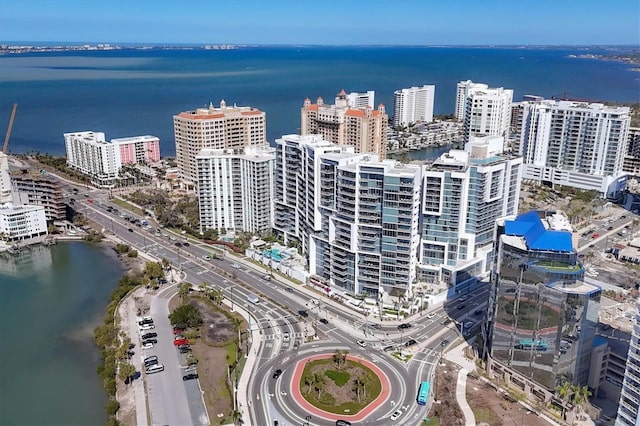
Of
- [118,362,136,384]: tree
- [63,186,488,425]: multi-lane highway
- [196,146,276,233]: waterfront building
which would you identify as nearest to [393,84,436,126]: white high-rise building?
[196,146,276,233]: waterfront building

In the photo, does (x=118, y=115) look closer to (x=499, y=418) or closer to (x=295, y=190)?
(x=295, y=190)

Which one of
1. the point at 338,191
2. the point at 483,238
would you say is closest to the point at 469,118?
the point at 483,238

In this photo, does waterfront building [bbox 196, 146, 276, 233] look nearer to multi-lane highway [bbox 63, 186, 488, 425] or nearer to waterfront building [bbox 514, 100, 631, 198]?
multi-lane highway [bbox 63, 186, 488, 425]

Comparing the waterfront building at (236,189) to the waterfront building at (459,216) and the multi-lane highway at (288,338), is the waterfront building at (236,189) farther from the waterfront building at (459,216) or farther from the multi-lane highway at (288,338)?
the waterfront building at (459,216)

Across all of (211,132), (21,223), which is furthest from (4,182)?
(211,132)

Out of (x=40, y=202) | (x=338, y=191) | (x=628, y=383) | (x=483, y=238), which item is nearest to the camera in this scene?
(x=628, y=383)

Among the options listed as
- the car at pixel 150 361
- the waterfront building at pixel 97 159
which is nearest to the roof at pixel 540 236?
the car at pixel 150 361
